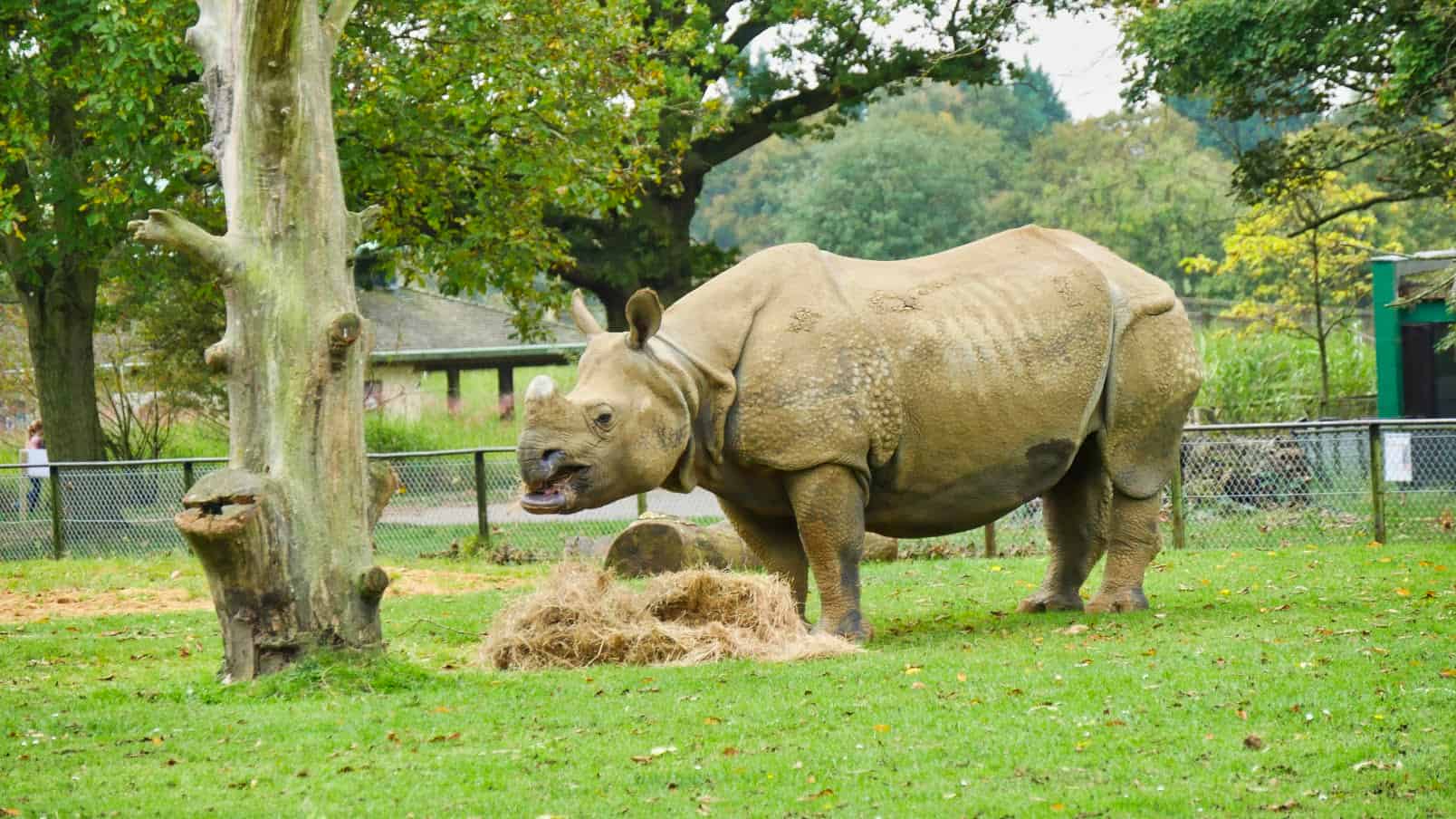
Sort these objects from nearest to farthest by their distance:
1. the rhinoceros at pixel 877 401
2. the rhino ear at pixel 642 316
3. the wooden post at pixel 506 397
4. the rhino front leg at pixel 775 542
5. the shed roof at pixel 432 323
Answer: the rhino ear at pixel 642 316 → the rhinoceros at pixel 877 401 → the rhino front leg at pixel 775 542 → the wooden post at pixel 506 397 → the shed roof at pixel 432 323

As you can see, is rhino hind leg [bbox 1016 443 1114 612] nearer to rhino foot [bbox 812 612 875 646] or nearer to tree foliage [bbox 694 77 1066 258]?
rhino foot [bbox 812 612 875 646]

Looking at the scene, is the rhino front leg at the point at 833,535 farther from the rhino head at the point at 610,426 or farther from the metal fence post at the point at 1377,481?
the metal fence post at the point at 1377,481

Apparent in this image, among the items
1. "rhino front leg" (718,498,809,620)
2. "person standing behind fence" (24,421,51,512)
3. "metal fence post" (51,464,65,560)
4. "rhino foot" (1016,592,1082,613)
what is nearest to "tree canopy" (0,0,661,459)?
"person standing behind fence" (24,421,51,512)

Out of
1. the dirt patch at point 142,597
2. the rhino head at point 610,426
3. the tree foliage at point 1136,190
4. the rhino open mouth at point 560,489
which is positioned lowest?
the dirt patch at point 142,597

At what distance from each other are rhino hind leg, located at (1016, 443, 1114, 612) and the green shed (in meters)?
14.2

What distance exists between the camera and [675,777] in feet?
22.7

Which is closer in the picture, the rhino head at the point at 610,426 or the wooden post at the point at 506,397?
the rhino head at the point at 610,426

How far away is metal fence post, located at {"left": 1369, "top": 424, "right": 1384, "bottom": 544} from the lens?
16938mm

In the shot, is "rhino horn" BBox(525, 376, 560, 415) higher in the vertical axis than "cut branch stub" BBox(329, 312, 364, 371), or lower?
lower

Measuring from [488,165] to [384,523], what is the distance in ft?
15.1

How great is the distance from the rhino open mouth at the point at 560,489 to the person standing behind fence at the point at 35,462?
12753 mm

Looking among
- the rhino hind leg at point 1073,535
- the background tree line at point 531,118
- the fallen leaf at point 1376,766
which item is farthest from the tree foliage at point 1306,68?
the fallen leaf at point 1376,766

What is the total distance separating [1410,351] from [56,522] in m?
17.9

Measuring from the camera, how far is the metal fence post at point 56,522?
20.5 metres
